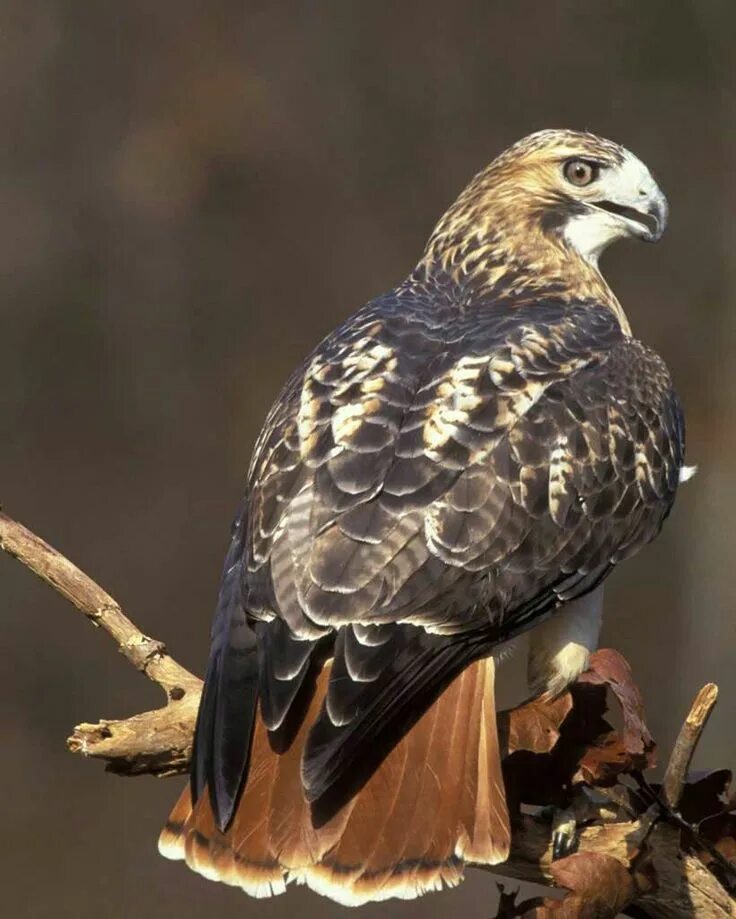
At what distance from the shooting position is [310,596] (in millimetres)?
2975

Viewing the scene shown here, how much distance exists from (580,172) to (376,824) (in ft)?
5.78

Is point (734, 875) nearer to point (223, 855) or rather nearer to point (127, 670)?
point (223, 855)

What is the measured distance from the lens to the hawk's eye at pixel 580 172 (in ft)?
13.5

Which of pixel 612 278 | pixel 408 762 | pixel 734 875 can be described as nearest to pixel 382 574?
pixel 408 762

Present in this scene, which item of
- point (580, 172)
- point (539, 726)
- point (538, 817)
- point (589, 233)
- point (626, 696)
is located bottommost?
Answer: point (538, 817)

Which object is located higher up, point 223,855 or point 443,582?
point 443,582

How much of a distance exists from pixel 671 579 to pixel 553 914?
210 inches

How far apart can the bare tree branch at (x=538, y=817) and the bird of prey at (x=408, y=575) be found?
0.52 feet

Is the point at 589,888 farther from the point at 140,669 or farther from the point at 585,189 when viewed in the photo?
the point at 585,189

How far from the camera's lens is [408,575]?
3.01 meters

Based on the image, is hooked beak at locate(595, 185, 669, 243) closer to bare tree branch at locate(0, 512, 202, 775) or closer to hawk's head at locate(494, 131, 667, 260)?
hawk's head at locate(494, 131, 667, 260)

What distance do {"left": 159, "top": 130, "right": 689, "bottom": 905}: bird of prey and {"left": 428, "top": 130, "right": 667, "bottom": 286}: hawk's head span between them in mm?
381

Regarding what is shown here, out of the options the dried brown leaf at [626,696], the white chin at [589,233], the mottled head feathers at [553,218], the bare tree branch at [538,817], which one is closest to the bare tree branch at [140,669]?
the bare tree branch at [538,817]

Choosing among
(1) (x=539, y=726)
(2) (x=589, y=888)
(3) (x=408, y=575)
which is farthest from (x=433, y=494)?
(2) (x=589, y=888)
